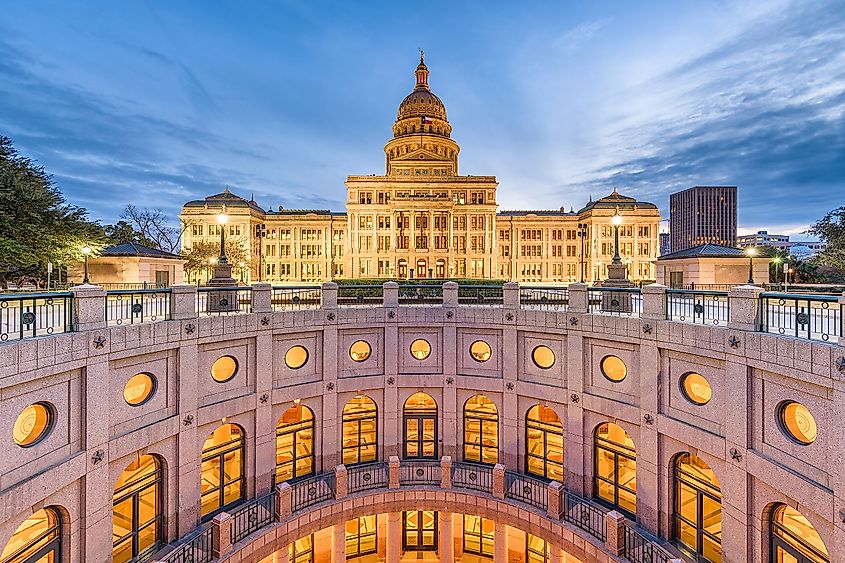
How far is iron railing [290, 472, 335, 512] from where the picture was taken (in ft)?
47.0

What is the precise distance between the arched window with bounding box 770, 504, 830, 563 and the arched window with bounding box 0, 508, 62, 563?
1769 centimetres

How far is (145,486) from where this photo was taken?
12.0 metres

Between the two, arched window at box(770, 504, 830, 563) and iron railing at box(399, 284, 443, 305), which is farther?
iron railing at box(399, 284, 443, 305)

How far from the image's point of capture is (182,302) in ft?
41.7

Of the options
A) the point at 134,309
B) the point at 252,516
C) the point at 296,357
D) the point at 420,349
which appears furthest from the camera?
the point at 420,349

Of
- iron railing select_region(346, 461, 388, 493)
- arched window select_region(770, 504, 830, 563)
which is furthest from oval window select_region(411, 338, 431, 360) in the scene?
arched window select_region(770, 504, 830, 563)

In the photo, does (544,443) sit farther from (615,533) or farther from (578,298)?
(578,298)

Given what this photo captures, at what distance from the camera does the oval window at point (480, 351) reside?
16984 millimetres

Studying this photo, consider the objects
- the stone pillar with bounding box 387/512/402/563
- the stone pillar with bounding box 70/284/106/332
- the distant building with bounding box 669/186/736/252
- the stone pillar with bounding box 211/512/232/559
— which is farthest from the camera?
the distant building with bounding box 669/186/736/252

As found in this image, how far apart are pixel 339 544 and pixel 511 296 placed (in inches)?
452

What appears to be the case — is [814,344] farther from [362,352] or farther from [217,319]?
[217,319]

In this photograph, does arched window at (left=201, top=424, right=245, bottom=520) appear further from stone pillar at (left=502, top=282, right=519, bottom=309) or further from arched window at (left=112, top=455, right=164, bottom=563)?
stone pillar at (left=502, top=282, right=519, bottom=309)

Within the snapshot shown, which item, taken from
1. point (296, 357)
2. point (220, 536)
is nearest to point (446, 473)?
point (296, 357)

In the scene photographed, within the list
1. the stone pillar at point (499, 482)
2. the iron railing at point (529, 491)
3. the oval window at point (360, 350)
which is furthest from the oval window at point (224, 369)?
the iron railing at point (529, 491)
